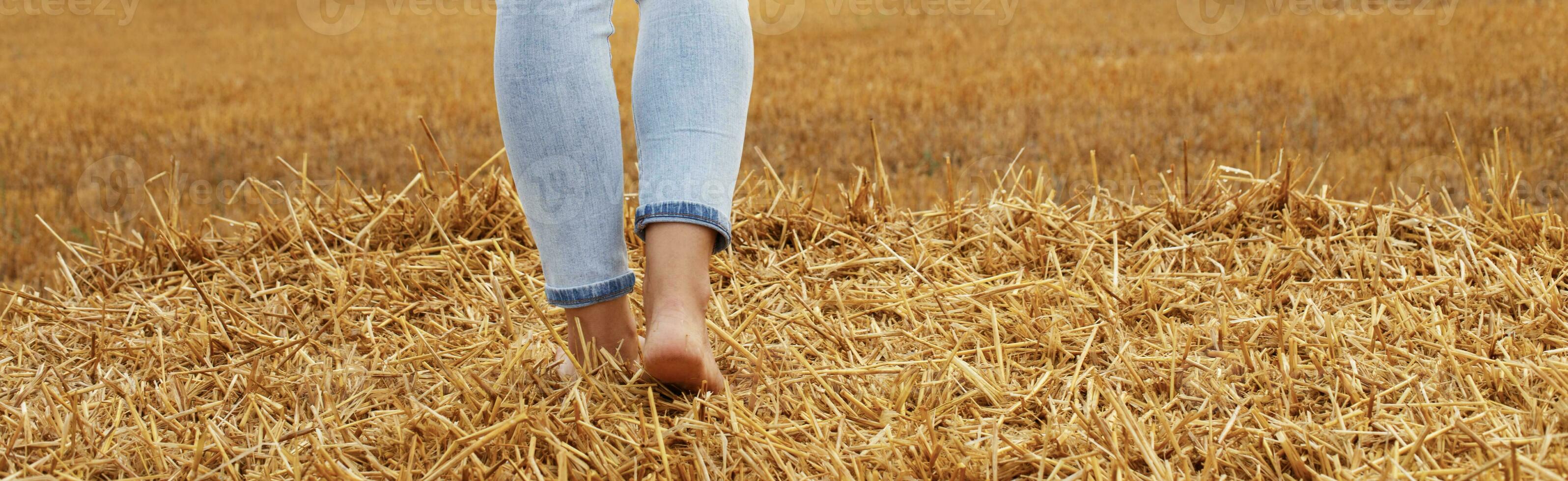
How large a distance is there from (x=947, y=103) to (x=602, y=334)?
3.93 metres

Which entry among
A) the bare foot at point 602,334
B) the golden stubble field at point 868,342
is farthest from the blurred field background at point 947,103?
the bare foot at point 602,334

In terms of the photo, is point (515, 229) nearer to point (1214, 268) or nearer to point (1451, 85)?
point (1214, 268)

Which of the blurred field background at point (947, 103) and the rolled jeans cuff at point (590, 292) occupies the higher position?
the rolled jeans cuff at point (590, 292)

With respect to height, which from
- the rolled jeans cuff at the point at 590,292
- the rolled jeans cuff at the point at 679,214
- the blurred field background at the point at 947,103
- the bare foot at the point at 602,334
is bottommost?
the blurred field background at the point at 947,103

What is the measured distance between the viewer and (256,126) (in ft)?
16.7

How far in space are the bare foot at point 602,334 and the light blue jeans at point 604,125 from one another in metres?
0.02

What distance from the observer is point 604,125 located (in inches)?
40.6

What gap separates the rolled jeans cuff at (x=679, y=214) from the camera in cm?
101

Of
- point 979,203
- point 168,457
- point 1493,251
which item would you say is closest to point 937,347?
point 979,203

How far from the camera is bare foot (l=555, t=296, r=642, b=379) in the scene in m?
1.09

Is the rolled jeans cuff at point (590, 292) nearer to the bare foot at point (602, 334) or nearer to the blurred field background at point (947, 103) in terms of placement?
the bare foot at point (602, 334)

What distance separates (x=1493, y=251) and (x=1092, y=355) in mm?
821

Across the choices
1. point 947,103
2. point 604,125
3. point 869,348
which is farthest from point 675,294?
point 947,103

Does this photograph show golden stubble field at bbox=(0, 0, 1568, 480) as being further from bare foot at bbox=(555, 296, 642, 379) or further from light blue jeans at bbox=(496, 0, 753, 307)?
light blue jeans at bbox=(496, 0, 753, 307)
